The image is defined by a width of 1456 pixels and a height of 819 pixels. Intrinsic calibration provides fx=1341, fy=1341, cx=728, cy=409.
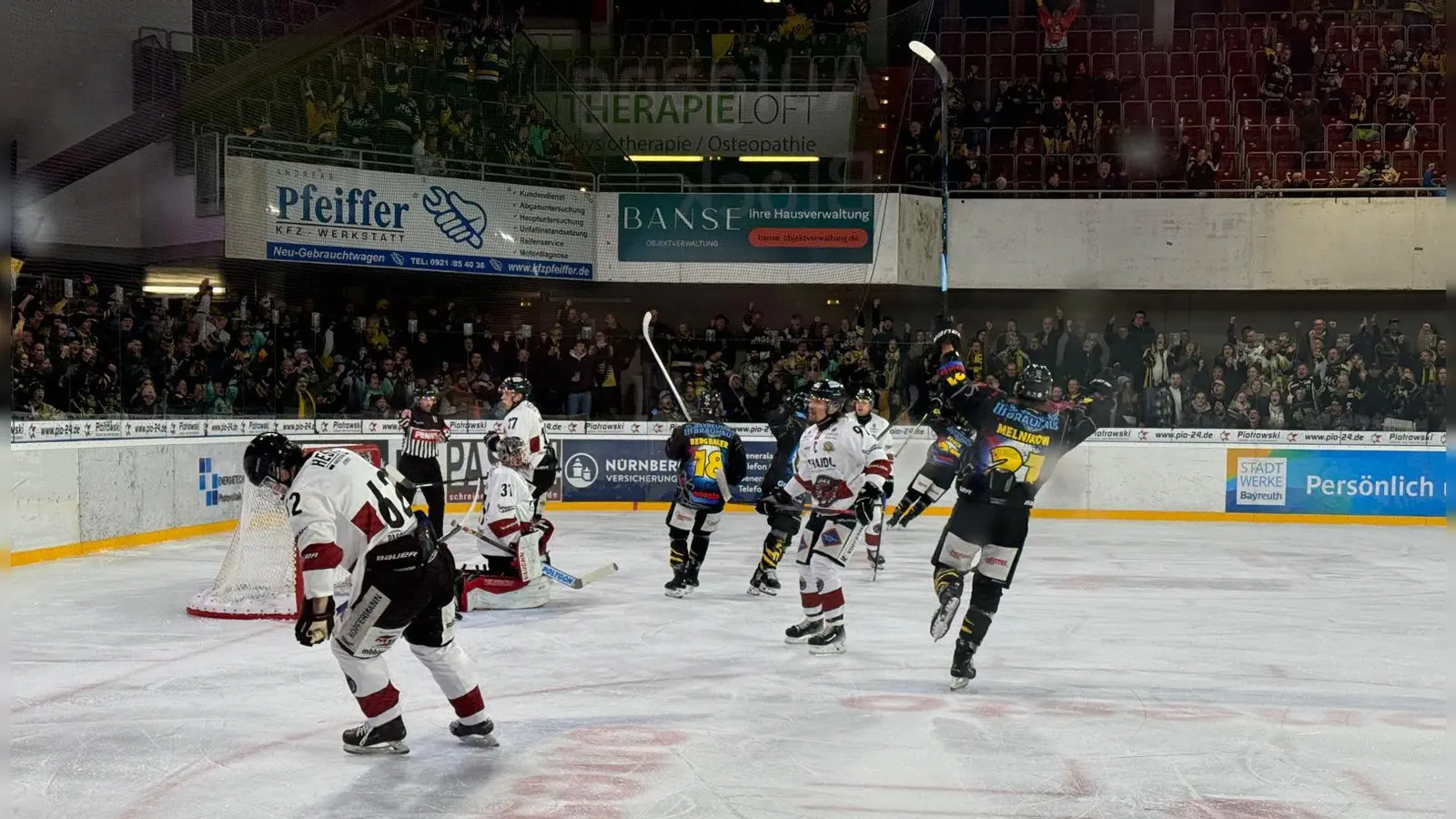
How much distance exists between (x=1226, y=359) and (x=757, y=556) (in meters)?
8.33

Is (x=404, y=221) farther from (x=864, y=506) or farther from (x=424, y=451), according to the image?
(x=864, y=506)

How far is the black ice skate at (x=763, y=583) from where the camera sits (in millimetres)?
10406

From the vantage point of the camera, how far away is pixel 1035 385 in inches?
282

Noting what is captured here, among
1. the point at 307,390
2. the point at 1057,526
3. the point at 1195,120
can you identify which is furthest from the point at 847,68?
the point at 307,390

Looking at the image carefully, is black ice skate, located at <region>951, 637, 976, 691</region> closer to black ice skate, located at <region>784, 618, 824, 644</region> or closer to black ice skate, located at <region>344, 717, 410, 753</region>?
black ice skate, located at <region>784, 618, 824, 644</region>

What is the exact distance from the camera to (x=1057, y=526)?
1612 cm

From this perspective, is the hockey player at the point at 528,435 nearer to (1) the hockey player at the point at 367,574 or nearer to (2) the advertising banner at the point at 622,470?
(1) the hockey player at the point at 367,574

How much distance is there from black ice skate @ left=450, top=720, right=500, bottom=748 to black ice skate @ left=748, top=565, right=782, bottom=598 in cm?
472

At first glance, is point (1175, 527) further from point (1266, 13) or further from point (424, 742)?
point (424, 742)

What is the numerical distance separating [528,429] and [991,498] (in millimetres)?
4662

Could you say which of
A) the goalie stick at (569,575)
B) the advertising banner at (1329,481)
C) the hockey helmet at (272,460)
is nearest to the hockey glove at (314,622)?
the hockey helmet at (272,460)

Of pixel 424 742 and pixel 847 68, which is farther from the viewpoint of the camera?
pixel 847 68

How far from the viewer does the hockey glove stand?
5172mm

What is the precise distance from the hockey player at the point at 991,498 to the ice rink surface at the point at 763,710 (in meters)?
0.43
